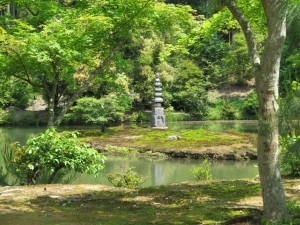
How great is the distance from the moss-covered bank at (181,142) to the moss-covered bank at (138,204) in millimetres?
9398

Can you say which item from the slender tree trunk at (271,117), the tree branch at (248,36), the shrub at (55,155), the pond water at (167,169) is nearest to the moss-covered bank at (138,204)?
the slender tree trunk at (271,117)

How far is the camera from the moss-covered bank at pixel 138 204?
16.0 ft

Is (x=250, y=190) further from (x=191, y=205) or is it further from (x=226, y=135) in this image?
(x=226, y=135)

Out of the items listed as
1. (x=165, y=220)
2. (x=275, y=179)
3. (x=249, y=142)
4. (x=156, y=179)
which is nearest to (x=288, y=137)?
(x=275, y=179)

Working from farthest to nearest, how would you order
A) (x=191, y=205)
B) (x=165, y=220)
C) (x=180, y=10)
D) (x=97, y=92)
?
(x=97, y=92) → (x=180, y=10) → (x=191, y=205) → (x=165, y=220)

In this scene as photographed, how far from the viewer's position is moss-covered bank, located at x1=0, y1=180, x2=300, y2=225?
486 centimetres

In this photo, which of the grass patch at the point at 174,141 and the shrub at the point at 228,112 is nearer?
the grass patch at the point at 174,141

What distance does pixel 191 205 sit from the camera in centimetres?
574

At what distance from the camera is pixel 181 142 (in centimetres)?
1952

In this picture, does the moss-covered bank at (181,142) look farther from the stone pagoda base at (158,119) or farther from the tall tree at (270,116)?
the tall tree at (270,116)

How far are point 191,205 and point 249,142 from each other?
13.8 meters

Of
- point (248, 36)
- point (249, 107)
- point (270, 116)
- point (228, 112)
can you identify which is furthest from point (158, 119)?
point (270, 116)

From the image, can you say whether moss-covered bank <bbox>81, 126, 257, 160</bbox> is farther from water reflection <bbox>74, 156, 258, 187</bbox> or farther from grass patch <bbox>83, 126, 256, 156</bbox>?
water reflection <bbox>74, 156, 258, 187</bbox>

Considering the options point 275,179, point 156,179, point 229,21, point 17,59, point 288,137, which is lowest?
point 156,179
